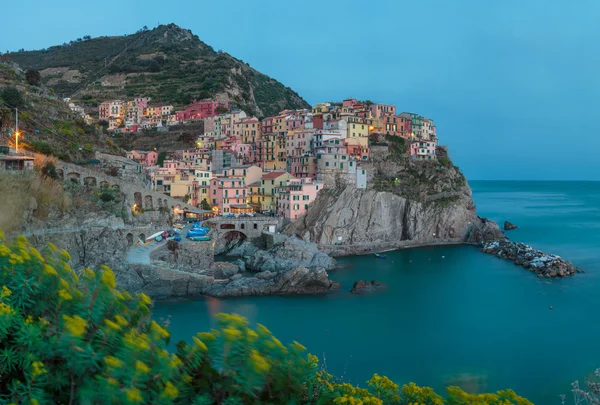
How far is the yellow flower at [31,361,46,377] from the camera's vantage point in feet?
14.0

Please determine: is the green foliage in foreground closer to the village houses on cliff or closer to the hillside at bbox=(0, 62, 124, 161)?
the hillside at bbox=(0, 62, 124, 161)

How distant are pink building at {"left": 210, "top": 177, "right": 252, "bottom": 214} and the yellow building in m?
0.64

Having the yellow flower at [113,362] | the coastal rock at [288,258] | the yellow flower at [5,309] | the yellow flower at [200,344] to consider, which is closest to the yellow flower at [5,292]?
the yellow flower at [5,309]

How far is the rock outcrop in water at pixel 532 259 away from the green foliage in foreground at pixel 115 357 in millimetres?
25952

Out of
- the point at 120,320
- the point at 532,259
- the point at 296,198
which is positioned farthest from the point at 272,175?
the point at 120,320

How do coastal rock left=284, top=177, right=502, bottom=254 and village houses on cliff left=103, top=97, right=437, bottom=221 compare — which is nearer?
coastal rock left=284, top=177, right=502, bottom=254

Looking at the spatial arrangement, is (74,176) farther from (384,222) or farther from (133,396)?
(133,396)

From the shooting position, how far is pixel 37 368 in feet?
14.1

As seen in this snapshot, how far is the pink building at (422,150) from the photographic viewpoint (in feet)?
140

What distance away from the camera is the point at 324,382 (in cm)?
587

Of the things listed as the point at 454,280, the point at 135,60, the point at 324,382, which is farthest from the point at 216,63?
the point at 324,382

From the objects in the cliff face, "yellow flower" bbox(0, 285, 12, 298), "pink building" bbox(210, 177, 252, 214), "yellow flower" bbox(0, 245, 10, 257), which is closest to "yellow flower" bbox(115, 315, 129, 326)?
"yellow flower" bbox(0, 285, 12, 298)

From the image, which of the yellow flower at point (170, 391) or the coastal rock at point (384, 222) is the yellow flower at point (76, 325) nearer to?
the yellow flower at point (170, 391)

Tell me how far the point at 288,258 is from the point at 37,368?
77.6ft
